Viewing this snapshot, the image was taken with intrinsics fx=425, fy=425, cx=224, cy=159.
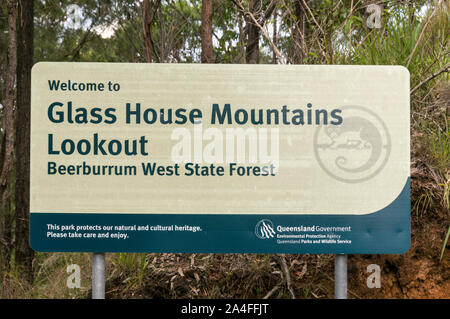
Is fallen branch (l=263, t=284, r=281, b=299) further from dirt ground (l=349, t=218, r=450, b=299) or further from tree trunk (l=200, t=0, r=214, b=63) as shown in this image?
tree trunk (l=200, t=0, r=214, b=63)

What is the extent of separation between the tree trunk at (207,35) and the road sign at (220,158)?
1.74 metres

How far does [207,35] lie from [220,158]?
232 cm

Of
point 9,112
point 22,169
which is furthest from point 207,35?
point 22,169

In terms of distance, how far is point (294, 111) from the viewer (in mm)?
2947

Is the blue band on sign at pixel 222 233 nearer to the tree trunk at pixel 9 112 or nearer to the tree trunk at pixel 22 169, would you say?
the tree trunk at pixel 9 112

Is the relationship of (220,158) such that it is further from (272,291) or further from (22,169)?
(22,169)

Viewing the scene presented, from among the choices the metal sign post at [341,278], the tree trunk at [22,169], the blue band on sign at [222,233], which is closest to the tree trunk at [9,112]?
the tree trunk at [22,169]

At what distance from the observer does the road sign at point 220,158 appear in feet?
Result: 9.49

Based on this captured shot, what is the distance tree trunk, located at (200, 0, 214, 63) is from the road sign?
68.4 inches

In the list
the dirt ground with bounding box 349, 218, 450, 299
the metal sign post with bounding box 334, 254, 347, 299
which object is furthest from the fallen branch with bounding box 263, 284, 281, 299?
the metal sign post with bounding box 334, 254, 347, 299

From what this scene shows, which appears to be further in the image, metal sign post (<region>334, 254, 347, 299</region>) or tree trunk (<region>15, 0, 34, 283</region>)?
tree trunk (<region>15, 0, 34, 283</region>)

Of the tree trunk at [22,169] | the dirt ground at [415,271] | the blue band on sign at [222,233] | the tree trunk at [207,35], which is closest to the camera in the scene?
the blue band on sign at [222,233]

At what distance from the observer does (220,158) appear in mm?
2939

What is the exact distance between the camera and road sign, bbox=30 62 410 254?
9.49 feet
